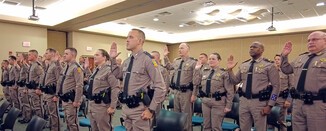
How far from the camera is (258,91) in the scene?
3348mm

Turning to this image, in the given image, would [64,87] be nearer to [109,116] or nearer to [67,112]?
[67,112]

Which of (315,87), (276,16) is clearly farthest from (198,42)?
(315,87)

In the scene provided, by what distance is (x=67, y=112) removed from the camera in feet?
13.4

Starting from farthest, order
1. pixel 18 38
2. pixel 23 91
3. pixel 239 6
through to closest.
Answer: pixel 18 38
pixel 239 6
pixel 23 91

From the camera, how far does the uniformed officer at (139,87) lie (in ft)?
8.60

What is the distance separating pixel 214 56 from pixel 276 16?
695 centimetres

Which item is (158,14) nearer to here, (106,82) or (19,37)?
(19,37)

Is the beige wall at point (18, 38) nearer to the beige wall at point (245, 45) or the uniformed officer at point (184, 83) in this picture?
the uniformed officer at point (184, 83)

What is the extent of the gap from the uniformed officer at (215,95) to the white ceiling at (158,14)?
3.10 metres

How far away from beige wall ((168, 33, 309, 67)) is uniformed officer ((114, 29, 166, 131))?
10848 mm

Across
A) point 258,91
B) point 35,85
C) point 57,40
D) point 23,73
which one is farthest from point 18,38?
point 258,91

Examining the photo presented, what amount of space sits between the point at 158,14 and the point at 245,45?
5.69m

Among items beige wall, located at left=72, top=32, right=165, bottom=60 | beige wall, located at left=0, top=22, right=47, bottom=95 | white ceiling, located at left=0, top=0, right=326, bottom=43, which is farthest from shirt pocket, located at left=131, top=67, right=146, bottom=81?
beige wall, located at left=72, top=32, right=165, bottom=60

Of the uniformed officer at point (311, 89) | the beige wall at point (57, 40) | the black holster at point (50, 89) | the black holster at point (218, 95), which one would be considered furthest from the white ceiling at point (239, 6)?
the uniformed officer at point (311, 89)
